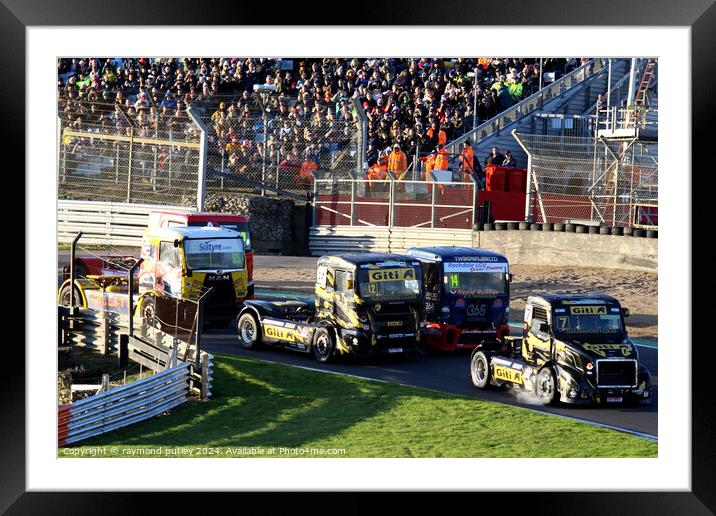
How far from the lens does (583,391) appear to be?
1603 centimetres

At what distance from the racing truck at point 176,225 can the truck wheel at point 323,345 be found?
3.43 meters

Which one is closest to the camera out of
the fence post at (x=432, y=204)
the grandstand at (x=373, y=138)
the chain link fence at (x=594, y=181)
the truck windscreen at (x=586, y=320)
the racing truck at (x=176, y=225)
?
the truck windscreen at (x=586, y=320)

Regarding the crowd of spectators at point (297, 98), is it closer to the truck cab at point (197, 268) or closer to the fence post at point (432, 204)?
the fence post at point (432, 204)

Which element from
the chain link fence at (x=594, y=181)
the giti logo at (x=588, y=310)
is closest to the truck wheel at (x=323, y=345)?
the giti logo at (x=588, y=310)

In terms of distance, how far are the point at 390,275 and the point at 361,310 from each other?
861mm

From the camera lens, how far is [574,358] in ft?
53.1

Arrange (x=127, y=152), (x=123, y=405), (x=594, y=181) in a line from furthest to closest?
(x=127, y=152) < (x=594, y=181) < (x=123, y=405)

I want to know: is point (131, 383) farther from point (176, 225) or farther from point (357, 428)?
point (176, 225)

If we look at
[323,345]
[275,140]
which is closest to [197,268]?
[323,345]

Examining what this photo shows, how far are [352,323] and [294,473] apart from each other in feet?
21.5
